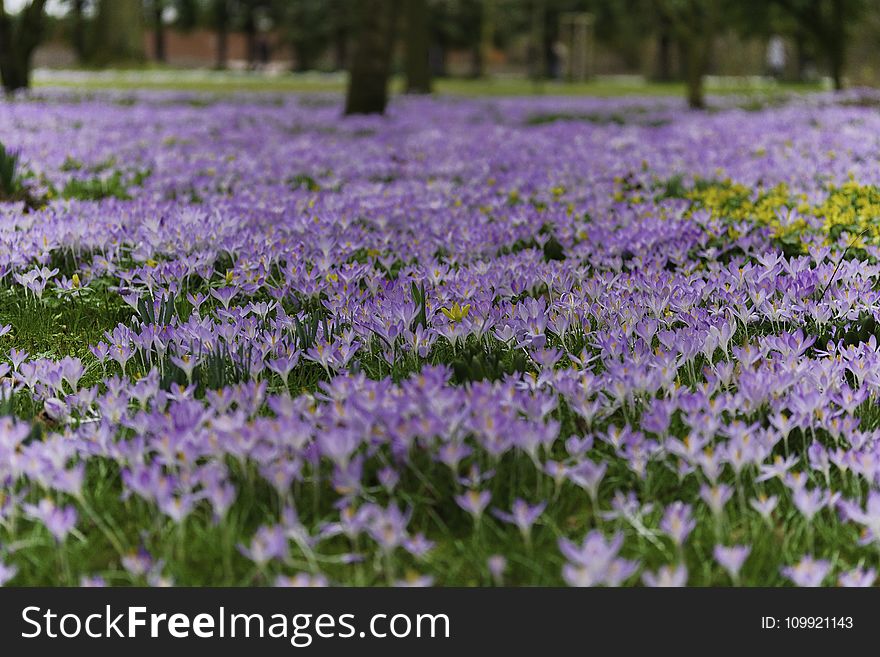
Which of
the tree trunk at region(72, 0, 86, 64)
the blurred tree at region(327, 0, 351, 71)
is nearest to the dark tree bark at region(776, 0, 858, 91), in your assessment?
the blurred tree at region(327, 0, 351, 71)

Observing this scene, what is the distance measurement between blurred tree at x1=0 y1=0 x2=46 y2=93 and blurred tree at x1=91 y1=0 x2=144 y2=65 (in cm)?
2062

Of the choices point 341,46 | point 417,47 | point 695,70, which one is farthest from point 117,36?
point 341,46

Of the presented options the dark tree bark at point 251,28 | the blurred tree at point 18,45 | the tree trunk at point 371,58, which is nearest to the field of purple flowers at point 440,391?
the tree trunk at point 371,58

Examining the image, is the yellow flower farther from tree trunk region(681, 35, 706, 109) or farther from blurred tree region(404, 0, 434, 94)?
blurred tree region(404, 0, 434, 94)

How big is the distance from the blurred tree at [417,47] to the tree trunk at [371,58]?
22.9 feet

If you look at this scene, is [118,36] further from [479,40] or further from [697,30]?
[479,40]

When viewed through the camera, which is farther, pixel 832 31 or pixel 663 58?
pixel 663 58

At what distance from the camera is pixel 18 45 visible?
18.7 metres

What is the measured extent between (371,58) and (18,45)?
837 cm

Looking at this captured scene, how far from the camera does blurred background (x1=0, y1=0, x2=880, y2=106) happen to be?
60.8 feet
